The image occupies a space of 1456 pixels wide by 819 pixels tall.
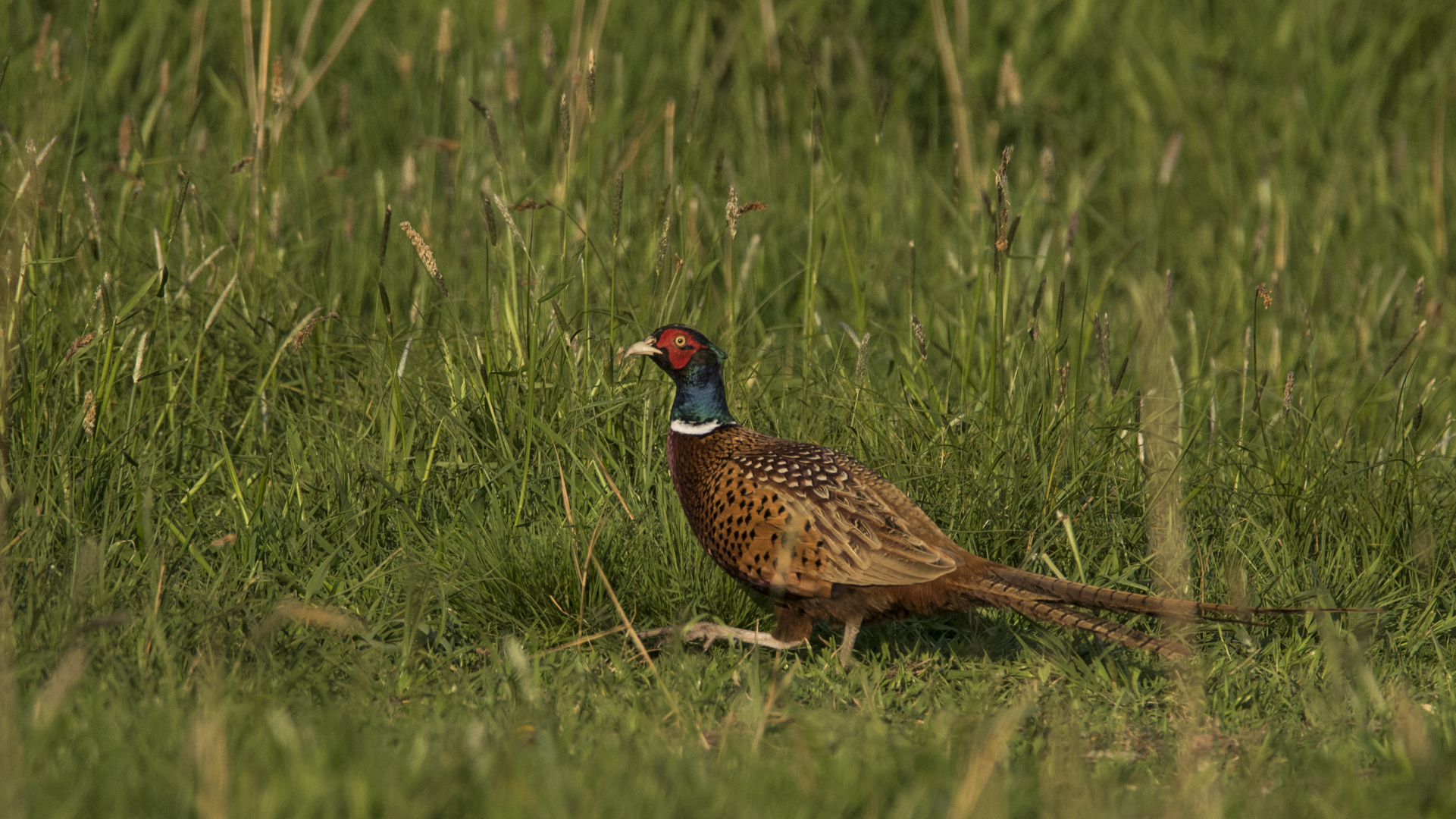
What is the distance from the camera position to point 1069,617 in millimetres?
3385

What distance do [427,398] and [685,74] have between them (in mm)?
3298

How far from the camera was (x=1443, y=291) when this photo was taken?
6.38 m

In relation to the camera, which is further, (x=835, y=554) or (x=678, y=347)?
(x=678, y=347)

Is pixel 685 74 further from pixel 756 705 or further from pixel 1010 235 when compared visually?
pixel 756 705

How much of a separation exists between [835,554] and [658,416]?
1.08 meters

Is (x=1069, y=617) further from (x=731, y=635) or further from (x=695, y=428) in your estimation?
(x=695, y=428)

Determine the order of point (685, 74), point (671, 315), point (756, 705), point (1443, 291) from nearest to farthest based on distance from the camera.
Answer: point (756, 705) < point (671, 315) < point (1443, 291) < point (685, 74)

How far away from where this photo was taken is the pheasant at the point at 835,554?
3441 mm

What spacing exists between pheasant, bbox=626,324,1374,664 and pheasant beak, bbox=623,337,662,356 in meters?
0.32

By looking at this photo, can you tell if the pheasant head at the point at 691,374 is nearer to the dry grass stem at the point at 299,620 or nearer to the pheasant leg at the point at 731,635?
the pheasant leg at the point at 731,635

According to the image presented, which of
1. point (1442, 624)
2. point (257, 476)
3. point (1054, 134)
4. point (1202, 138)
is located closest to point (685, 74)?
point (1054, 134)

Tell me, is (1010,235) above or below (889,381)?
above

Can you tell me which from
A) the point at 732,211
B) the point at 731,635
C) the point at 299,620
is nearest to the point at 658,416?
the point at 732,211

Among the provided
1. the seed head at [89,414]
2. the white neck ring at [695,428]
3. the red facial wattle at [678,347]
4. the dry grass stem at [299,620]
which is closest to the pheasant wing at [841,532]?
the white neck ring at [695,428]
